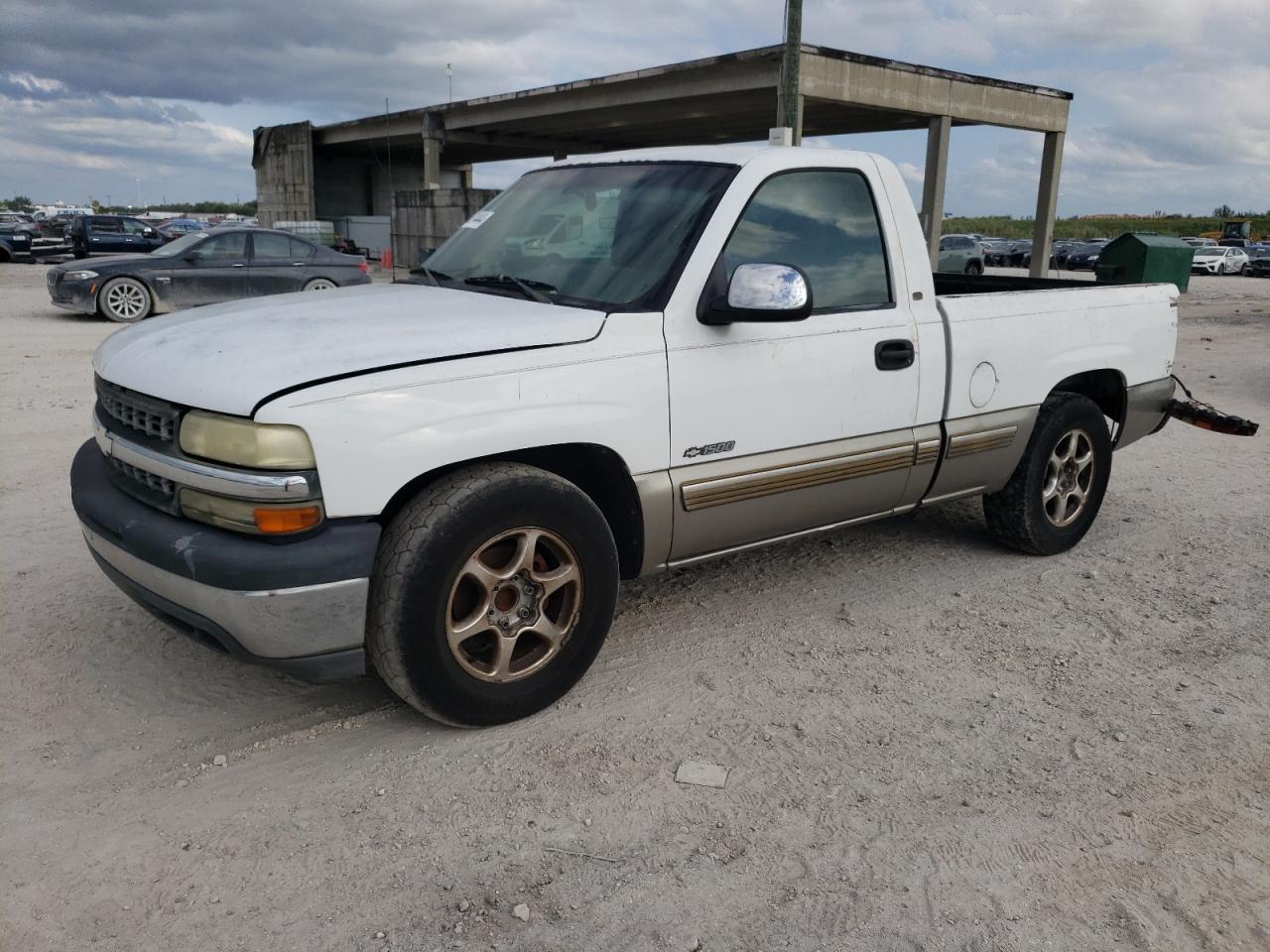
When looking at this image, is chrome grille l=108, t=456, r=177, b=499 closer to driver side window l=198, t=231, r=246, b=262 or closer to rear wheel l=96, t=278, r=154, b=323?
driver side window l=198, t=231, r=246, b=262

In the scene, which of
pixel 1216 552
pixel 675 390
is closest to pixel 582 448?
pixel 675 390

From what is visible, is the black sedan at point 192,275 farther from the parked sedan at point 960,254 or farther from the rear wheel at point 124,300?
the parked sedan at point 960,254

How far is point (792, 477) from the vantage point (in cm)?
399

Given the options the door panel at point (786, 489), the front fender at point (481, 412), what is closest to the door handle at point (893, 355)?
the door panel at point (786, 489)

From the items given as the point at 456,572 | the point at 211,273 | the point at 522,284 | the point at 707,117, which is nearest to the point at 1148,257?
the point at 707,117

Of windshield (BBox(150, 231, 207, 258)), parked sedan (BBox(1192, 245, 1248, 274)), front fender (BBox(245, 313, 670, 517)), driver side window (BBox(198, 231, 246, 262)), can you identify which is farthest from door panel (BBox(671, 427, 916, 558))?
parked sedan (BBox(1192, 245, 1248, 274))

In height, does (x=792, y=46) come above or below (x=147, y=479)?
above

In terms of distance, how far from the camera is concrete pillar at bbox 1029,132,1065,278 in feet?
89.4

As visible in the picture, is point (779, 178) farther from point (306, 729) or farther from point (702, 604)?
point (306, 729)

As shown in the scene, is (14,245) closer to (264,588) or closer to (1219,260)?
(264,588)

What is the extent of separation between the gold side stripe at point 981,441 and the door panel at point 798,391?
297mm

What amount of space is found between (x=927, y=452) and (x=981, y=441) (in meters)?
0.39

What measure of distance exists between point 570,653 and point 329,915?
1.22 m

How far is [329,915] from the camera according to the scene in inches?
101
